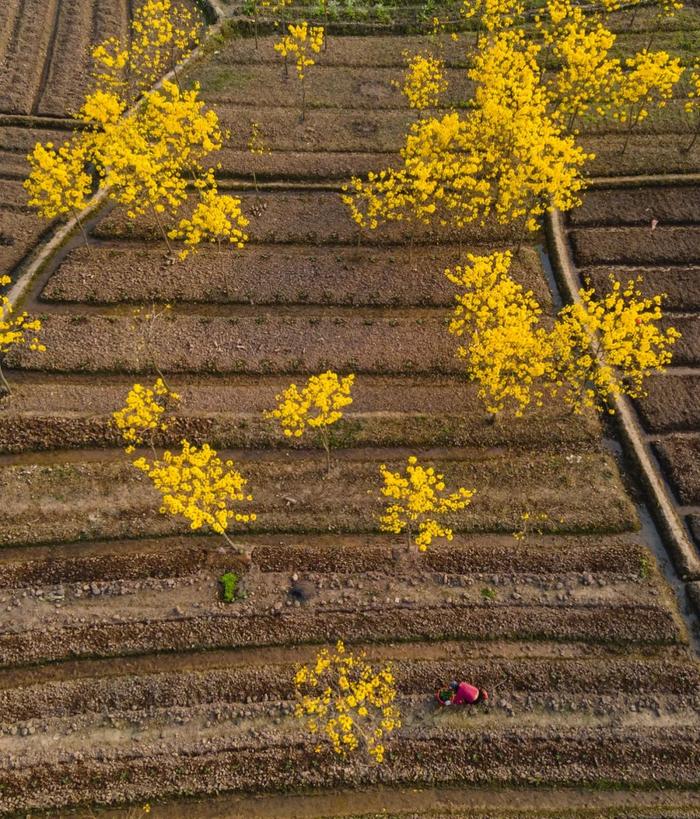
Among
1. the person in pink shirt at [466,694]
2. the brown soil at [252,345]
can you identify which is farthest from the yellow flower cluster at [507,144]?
the person in pink shirt at [466,694]

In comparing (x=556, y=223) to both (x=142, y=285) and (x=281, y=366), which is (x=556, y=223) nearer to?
(x=281, y=366)

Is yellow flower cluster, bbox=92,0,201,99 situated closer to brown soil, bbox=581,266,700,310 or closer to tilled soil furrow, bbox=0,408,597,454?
tilled soil furrow, bbox=0,408,597,454

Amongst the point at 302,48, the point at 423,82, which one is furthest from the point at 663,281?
the point at 302,48

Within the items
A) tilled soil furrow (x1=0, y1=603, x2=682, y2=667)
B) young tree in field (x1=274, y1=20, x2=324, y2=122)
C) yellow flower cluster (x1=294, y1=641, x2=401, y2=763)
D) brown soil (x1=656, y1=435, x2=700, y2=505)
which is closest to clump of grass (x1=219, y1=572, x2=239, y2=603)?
tilled soil furrow (x1=0, y1=603, x2=682, y2=667)

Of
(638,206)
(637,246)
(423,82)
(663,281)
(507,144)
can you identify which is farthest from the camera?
(423,82)

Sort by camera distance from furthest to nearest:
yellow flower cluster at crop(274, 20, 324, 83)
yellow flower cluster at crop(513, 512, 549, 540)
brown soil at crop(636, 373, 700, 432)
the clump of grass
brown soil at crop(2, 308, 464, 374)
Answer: yellow flower cluster at crop(274, 20, 324, 83)
brown soil at crop(2, 308, 464, 374)
brown soil at crop(636, 373, 700, 432)
yellow flower cluster at crop(513, 512, 549, 540)
the clump of grass

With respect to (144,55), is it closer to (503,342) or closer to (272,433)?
(272,433)
